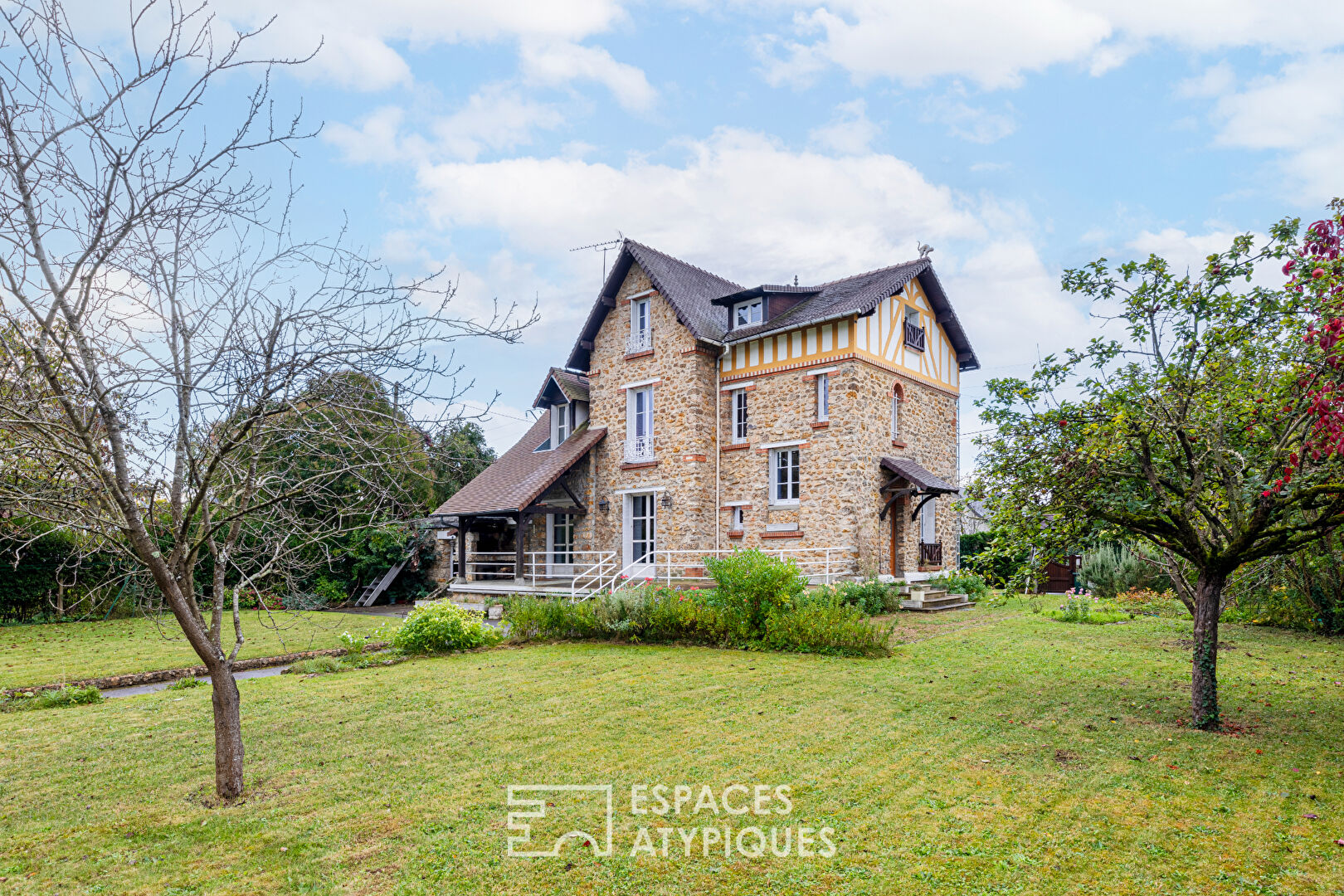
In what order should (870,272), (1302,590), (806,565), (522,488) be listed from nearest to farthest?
(1302,590) → (806,565) → (870,272) → (522,488)

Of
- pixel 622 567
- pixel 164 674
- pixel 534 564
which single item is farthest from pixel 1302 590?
pixel 164 674

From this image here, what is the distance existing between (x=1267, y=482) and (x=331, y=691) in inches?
382

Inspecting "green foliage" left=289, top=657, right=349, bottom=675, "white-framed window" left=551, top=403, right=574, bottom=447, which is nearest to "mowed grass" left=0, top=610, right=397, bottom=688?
"green foliage" left=289, top=657, right=349, bottom=675

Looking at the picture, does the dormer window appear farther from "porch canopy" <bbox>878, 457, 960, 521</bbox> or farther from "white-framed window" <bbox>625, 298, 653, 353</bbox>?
"porch canopy" <bbox>878, 457, 960, 521</bbox>

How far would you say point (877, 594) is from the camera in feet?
52.8

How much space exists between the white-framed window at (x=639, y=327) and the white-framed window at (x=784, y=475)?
4784 mm

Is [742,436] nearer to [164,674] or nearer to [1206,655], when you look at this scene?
[164,674]

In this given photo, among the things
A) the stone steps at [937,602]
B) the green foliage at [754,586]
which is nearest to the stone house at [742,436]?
the stone steps at [937,602]

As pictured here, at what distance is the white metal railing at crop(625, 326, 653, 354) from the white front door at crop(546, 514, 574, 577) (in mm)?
5136

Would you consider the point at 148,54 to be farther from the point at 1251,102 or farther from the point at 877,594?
the point at 877,594

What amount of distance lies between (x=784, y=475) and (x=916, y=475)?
3134 millimetres

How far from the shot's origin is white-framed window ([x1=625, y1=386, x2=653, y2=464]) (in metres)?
20.8

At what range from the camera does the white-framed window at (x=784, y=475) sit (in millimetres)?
18969

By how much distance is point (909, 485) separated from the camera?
61.4 feet
